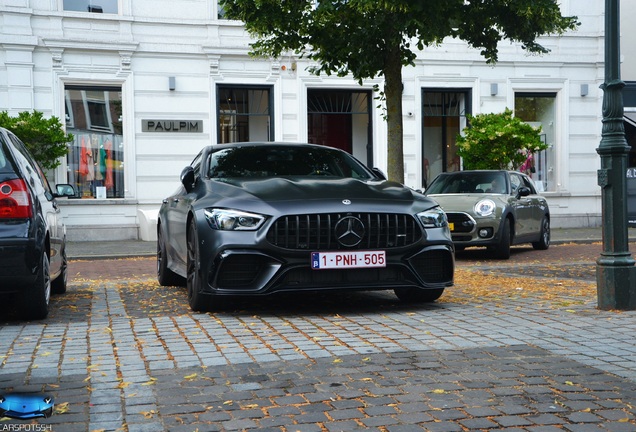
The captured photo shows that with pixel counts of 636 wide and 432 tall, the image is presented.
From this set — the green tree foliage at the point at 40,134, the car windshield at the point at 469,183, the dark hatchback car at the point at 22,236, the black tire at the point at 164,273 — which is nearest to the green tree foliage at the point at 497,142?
the car windshield at the point at 469,183

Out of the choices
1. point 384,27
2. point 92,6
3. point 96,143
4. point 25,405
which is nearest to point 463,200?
point 384,27

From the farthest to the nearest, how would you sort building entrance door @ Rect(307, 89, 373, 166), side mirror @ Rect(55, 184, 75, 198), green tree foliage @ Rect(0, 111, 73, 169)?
building entrance door @ Rect(307, 89, 373, 166) → green tree foliage @ Rect(0, 111, 73, 169) → side mirror @ Rect(55, 184, 75, 198)

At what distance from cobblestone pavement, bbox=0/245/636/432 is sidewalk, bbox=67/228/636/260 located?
8631 mm

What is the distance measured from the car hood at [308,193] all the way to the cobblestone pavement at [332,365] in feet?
3.06

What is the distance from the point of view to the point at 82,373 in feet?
17.1

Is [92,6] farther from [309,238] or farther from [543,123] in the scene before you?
[309,238]

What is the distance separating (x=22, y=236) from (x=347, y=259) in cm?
249

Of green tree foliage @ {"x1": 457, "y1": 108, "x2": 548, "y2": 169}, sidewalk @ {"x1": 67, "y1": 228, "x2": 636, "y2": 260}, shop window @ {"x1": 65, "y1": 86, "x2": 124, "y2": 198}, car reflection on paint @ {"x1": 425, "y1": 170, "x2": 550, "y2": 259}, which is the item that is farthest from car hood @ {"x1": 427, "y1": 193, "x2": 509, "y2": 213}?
shop window @ {"x1": 65, "y1": 86, "x2": 124, "y2": 198}

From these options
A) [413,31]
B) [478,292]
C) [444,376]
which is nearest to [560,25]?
[413,31]

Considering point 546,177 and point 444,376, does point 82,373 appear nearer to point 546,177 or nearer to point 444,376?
point 444,376

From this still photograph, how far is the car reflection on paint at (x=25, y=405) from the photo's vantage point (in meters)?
4.30

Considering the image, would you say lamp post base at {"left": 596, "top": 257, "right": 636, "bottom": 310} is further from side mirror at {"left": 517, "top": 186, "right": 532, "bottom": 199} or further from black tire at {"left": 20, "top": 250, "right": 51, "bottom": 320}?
side mirror at {"left": 517, "top": 186, "right": 532, "bottom": 199}

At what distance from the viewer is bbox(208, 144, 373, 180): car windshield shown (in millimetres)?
8414

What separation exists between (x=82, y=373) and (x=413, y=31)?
30.8 feet
